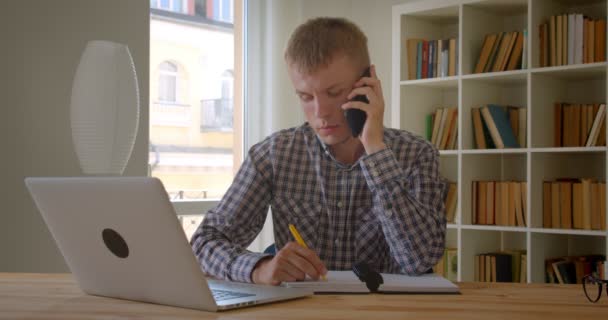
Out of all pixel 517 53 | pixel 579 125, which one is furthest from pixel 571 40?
pixel 579 125

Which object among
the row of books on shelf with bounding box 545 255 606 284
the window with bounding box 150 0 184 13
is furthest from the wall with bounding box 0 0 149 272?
the row of books on shelf with bounding box 545 255 606 284

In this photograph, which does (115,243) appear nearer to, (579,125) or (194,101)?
(579,125)

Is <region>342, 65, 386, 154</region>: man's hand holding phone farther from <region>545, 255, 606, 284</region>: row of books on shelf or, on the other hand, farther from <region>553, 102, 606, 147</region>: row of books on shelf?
<region>545, 255, 606, 284</region>: row of books on shelf

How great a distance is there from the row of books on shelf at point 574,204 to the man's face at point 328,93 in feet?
6.55

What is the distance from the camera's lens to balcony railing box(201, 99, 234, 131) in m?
4.43

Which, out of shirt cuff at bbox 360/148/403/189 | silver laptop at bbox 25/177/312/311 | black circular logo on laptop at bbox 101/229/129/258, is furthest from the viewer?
shirt cuff at bbox 360/148/403/189

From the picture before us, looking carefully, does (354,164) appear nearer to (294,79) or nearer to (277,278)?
(294,79)

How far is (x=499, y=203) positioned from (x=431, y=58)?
2.76 ft

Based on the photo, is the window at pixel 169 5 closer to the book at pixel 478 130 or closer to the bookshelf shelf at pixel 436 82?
the bookshelf shelf at pixel 436 82

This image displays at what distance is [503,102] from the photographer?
404 centimetres

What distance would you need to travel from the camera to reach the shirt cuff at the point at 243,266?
1480 mm

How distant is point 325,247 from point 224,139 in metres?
2.71

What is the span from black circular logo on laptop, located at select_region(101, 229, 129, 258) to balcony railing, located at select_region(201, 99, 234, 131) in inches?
127

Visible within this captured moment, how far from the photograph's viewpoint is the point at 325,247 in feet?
6.30
